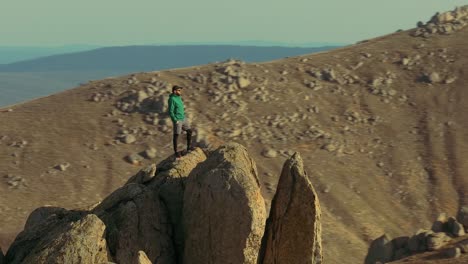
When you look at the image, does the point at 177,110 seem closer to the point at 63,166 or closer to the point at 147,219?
the point at 147,219

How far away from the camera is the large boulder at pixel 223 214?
21.7 metres

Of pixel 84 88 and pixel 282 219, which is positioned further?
pixel 84 88

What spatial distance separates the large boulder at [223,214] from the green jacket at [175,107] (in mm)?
5428

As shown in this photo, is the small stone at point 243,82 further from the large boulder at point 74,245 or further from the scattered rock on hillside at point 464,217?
the large boulder at point 74,245

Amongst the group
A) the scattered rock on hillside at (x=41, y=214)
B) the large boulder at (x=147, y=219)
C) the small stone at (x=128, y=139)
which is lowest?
the small stone at (x=128, y=139)

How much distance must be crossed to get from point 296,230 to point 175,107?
913 cm

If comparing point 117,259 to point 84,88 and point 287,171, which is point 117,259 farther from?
point 84,88

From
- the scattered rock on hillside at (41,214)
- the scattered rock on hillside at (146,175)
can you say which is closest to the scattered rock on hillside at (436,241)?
the scattered rock on hillside at (146,175)

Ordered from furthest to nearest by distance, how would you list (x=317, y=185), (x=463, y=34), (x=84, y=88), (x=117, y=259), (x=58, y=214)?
(x=463, y=34) → (x=84, y=88) → (x=317, y=185) → (x=58, y=214) → (x=117, y=259)

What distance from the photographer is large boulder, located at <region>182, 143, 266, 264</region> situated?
21.7 m

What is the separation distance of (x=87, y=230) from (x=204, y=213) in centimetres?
437

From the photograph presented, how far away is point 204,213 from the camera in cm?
2270

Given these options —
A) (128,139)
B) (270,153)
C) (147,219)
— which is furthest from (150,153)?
(147,219)

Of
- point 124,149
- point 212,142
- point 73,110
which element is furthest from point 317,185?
point 73,110
